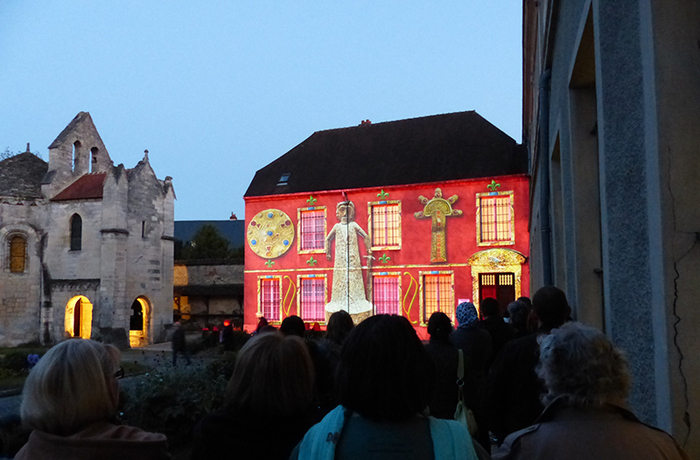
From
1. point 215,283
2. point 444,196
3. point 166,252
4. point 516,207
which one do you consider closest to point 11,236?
point 166,252

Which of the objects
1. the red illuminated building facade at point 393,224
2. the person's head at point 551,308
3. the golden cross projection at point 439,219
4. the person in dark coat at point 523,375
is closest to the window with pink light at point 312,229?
the red illuminated building facade at point 393,224

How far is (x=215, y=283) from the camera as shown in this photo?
33094 millimetres

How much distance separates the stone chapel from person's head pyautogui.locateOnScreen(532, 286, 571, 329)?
23588 millimetres

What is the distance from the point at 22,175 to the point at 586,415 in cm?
2961

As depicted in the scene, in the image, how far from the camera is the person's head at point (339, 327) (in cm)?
500

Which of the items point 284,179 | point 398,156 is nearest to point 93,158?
point 284,179

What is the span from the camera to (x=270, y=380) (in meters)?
2.54

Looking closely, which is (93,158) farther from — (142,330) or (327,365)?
(327,365)

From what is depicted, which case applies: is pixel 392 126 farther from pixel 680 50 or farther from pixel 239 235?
pixel 239 235

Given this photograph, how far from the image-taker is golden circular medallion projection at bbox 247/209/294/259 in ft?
77.0

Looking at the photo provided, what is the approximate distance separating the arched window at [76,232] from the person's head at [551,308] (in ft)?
84.7

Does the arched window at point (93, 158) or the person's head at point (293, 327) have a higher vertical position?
the arched window at point (93, 158)

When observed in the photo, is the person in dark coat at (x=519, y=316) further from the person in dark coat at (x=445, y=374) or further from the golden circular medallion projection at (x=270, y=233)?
the golden circular medallion projection at (x=270, y=233)

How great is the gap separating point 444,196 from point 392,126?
5509 millimetres
